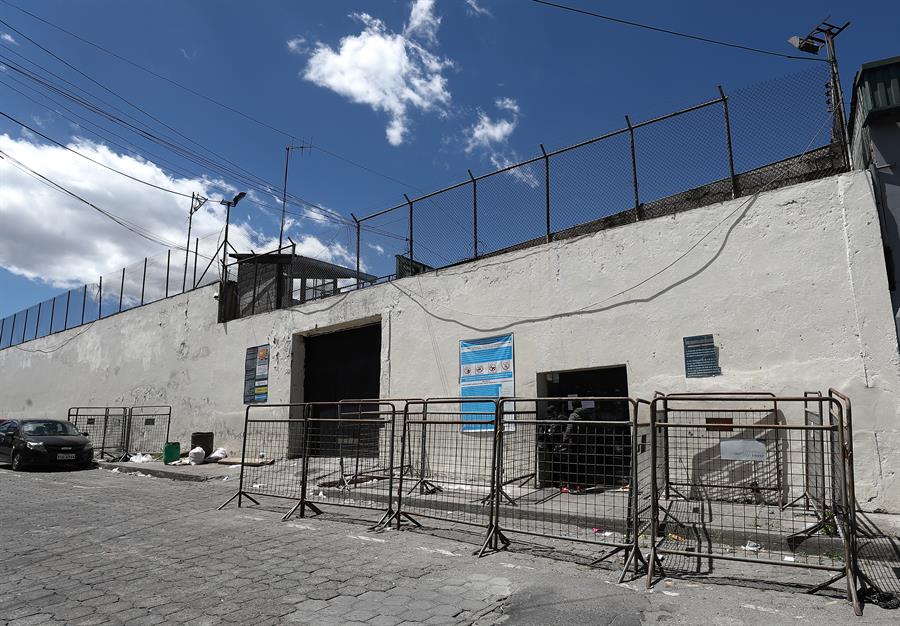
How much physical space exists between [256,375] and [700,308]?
12.6 m

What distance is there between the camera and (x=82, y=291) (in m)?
27.3

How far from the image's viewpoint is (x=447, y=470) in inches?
412

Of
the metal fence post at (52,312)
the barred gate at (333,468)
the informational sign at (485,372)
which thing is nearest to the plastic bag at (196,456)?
the barred gate at (333,468)

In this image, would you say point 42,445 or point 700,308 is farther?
point 42,445

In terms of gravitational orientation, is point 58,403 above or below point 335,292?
below

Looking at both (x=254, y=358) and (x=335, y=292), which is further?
(x=254, y=358)

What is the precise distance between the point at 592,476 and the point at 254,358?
1286 centimetres

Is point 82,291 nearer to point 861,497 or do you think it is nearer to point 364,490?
point 364,490

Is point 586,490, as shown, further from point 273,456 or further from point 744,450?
point 273,456

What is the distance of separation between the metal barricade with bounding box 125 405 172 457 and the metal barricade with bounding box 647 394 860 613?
55.9 ft

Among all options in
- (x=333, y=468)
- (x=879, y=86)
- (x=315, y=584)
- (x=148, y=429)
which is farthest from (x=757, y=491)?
(x=148, y=429)

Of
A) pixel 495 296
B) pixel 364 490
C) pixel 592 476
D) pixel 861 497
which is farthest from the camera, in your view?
pixel 495 296

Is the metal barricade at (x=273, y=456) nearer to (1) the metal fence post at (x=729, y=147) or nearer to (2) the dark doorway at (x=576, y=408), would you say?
(2) the dark doorway at (x=576, y=408)

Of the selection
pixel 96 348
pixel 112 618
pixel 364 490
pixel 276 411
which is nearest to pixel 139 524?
pixel 364 490
